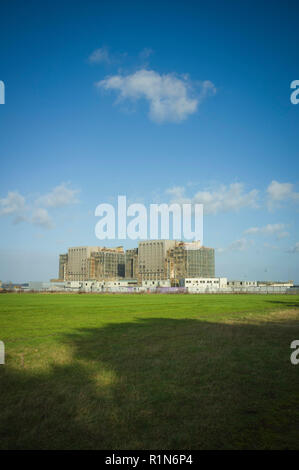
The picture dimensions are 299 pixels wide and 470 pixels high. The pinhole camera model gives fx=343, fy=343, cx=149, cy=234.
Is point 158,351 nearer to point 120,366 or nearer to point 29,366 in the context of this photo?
point 120,366

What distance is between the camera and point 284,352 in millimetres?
14648

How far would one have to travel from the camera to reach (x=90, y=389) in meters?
9.45

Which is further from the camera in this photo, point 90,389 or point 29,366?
point 29,366

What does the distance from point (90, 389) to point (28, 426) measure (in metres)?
2.56

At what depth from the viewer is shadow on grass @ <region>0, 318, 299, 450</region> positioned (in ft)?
21.3

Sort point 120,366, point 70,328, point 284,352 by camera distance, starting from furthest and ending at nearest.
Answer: point 70,328
point 284,352
point 120,366

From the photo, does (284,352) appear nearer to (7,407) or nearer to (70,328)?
(7,407)

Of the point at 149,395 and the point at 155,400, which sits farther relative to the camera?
the point at 149,395

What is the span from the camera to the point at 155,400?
8.60 m

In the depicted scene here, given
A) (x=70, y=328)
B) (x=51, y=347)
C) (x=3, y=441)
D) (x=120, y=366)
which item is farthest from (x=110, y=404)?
(x=70, y=328)

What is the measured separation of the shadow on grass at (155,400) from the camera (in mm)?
6484

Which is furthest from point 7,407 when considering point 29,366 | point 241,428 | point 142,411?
point 241,428

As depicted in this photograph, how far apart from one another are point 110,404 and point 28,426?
1.98 metres

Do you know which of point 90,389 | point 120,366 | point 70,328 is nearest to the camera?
point 90,389
